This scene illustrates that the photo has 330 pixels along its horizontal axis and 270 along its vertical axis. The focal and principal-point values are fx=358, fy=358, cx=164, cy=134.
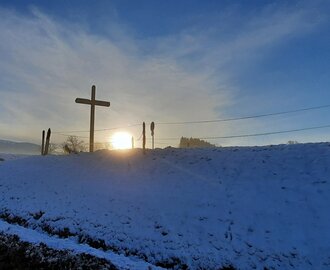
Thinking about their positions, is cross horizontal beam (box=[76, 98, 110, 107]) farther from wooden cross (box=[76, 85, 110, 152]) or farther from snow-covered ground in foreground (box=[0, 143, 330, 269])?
snow-covered ground in foreground (box=[0, 143, 330, 269])

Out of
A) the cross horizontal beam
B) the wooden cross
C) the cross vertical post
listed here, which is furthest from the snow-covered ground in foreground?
the cross horizontal beam

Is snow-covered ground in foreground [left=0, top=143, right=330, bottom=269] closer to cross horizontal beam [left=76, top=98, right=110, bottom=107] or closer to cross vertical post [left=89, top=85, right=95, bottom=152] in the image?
cross vertical post [left=89, top=85, right=95, bottom=152]

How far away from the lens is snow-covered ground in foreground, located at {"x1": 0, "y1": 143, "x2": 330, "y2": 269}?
11141 mm

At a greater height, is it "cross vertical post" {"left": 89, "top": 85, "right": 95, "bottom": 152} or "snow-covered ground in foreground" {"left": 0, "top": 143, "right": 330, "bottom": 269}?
"cross vertical post" {"left": 89, "top": 85, "right": 95, "bottom": 152}

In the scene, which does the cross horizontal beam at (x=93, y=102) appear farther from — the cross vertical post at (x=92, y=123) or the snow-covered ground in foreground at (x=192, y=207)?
the snow-covered ground in foreground at (x=192, y=207)

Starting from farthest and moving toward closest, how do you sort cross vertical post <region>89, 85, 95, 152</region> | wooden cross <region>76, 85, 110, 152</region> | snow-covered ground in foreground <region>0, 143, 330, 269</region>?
wooden cross <region>76, 85, 110, 152</region> < cross vertical post <region>89, 85, 95, 152</region> < snow-covered ground in foreground <region>0, 143, 330, 269</region>

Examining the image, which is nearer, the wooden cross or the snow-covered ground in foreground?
the snow-covered ground in foreground

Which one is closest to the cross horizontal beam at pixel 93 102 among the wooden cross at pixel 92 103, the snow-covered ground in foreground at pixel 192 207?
the wooden cross at pixel 92 103

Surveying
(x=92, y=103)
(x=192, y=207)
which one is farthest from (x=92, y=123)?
(x=192, y=207)

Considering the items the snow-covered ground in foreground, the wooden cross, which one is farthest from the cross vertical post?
the snow-covered ground in foreground

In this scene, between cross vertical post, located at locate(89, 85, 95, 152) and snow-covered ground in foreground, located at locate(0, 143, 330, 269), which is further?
cross vertical post, located at locate(89, 85, 95, 152)

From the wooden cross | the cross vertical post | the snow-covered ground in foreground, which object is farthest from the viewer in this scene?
the wooden cross

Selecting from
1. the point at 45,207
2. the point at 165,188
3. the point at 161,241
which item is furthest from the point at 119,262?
the point at 45,207

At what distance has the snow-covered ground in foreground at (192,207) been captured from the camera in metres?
11.1
